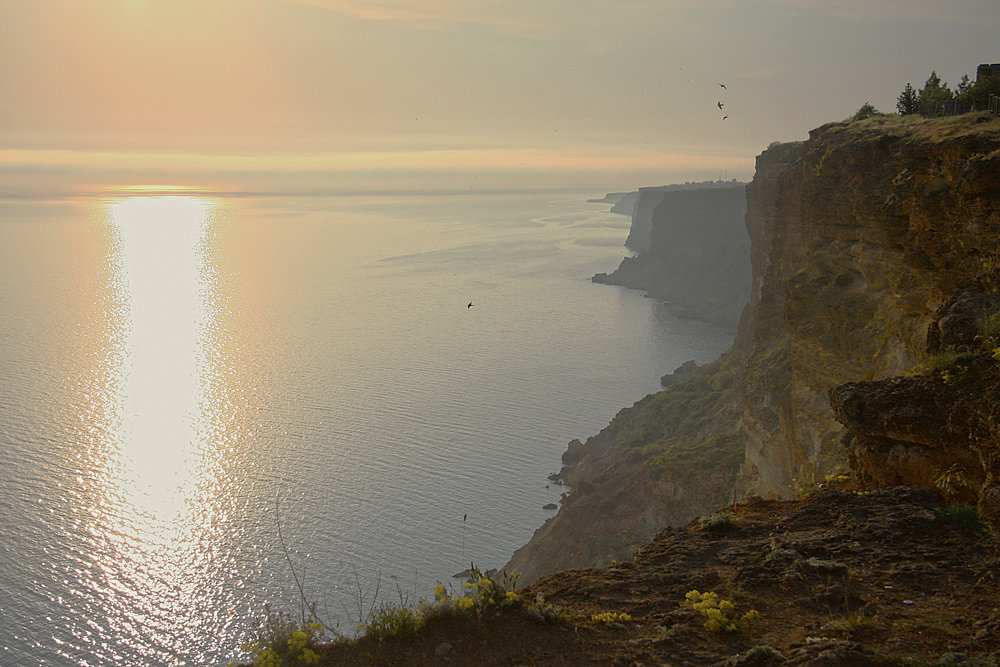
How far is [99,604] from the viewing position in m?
34.5

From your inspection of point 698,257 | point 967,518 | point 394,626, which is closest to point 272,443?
A: point 394,626

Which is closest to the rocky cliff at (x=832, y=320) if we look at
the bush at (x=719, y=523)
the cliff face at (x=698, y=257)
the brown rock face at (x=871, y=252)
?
the brown rock face at (x=871, y=252)

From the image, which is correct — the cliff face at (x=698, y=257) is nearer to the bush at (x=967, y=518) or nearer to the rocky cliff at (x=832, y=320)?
the rocky cliff at (x=832, y=320)

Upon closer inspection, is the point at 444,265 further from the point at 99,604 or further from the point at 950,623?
the point at 950,623

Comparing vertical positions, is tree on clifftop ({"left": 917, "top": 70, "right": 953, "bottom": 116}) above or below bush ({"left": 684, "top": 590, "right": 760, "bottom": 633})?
above

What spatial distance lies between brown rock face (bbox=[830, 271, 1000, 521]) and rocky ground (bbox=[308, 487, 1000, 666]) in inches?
22.3

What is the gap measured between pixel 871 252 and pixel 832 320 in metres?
2.57

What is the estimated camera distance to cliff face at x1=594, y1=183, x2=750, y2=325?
111m

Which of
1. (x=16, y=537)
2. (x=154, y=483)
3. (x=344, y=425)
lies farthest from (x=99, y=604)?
(x=344, y=425)

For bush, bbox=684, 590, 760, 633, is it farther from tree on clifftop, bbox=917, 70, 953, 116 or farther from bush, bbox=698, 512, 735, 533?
tree on clifftop, bbox=917, 70, 953, 116

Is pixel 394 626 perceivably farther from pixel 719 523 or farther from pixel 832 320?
pixel 832 320

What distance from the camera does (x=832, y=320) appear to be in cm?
2081

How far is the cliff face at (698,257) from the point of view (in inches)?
4353

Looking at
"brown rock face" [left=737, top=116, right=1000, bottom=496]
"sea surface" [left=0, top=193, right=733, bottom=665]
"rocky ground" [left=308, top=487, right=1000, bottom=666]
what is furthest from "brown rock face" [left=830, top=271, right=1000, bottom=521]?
"sea surface" [left=0, top=193, right=733, bottom=665]
